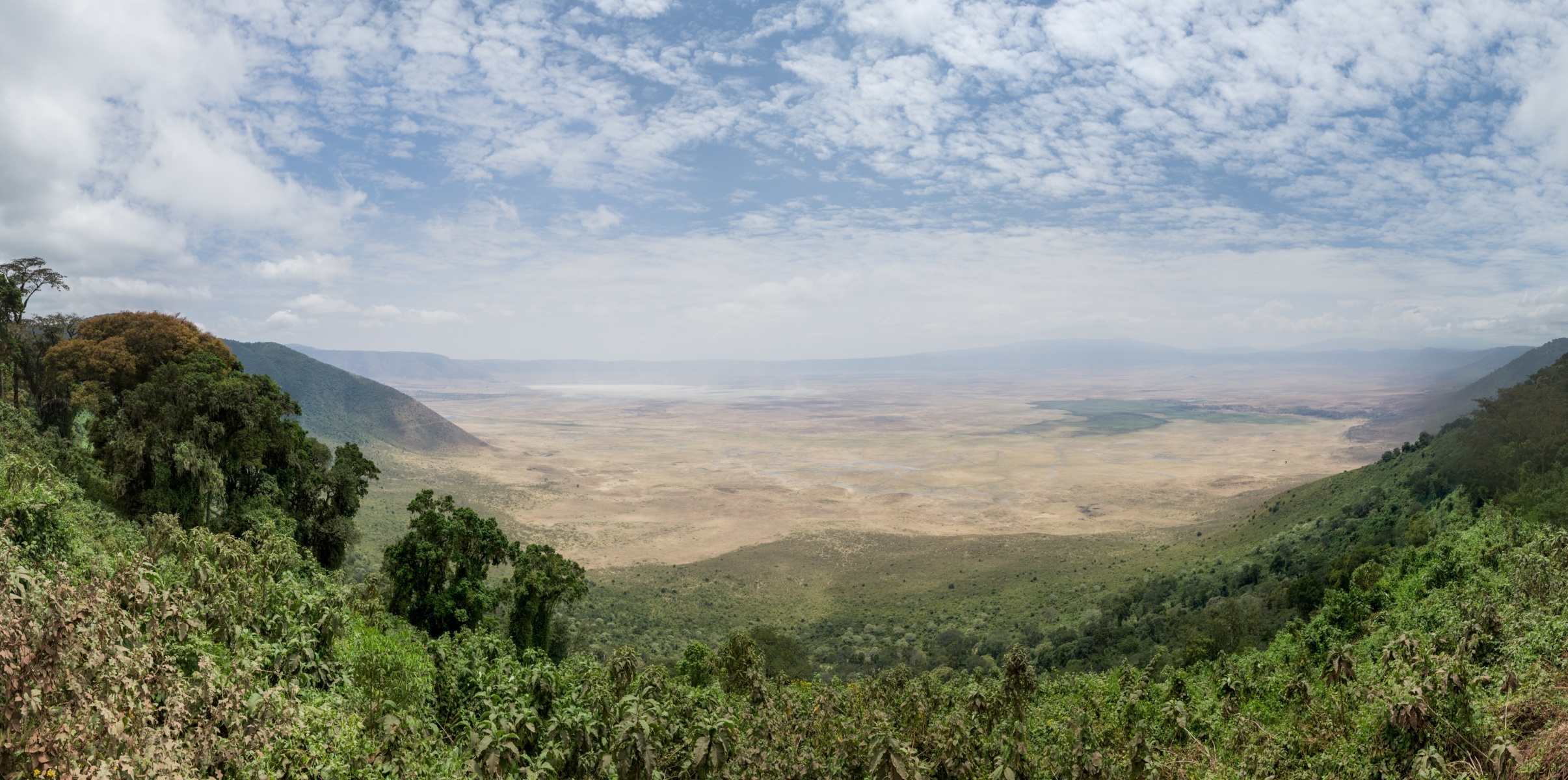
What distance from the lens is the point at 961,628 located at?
40.4 metres

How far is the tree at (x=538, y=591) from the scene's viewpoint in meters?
23.6

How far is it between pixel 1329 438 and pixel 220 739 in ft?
515

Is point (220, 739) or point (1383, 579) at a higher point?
point (220, 739)

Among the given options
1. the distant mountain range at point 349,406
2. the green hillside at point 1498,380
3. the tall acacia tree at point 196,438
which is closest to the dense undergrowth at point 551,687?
the tall acacia tree at point 196,438

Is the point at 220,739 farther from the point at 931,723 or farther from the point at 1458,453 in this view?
the point at 1458,453

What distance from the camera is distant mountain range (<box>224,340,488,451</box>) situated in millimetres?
106812

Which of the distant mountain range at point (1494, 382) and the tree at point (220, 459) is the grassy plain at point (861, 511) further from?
the tree at point (220, 459)

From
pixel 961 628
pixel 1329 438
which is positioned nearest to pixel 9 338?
pixel 961 628

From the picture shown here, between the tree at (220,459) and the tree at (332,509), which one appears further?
the tree at (332,509)

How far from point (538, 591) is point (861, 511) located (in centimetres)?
5687

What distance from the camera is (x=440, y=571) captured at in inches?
888

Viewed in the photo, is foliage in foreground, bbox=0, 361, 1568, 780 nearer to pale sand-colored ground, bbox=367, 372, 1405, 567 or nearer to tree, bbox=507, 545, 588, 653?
tree, bbox=507, 545, 588, 653

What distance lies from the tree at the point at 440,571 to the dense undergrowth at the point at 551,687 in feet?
0.28

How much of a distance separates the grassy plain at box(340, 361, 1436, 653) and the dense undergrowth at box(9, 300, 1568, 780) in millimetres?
19722
